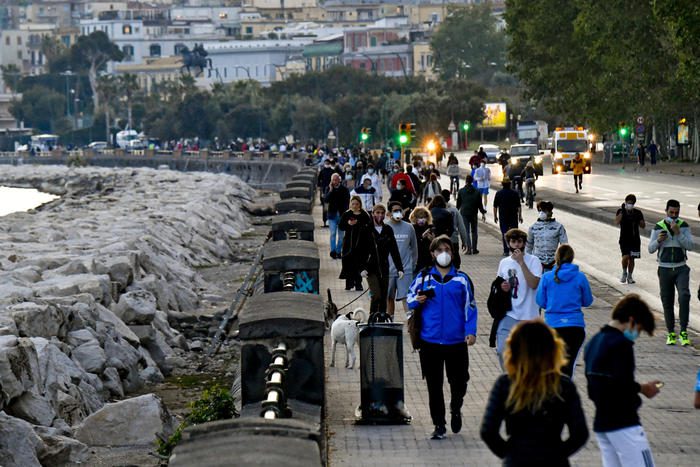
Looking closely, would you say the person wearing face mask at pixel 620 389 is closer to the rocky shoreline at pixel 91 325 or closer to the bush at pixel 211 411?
the bush at pixel 211 411

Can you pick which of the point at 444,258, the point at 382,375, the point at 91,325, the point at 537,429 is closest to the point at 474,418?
the point at 382,375

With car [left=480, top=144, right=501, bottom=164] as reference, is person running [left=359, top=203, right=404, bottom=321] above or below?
above

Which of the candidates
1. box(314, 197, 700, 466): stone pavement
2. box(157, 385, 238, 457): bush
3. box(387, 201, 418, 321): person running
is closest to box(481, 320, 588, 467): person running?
box(314, 197, 700, 466): stone pavement

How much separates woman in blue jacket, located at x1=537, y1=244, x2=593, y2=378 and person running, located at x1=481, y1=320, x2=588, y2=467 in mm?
5185

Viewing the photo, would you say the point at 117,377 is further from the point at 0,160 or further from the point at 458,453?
the point at 0,160

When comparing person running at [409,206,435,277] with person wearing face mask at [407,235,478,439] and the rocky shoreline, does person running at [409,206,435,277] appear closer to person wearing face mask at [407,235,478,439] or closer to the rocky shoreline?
the rocky shoreline

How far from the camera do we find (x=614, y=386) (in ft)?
28.9

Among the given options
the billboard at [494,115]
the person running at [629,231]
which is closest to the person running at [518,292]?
the person running at [629,231]

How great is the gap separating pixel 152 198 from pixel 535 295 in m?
54.2

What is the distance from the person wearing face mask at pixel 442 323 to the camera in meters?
12.4

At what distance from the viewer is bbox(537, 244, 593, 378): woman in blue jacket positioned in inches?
503

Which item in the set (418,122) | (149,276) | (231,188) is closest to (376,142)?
(418,122)

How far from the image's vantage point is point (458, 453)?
1211 centimetres

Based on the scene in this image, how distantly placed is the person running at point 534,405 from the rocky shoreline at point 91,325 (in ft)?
22.6
